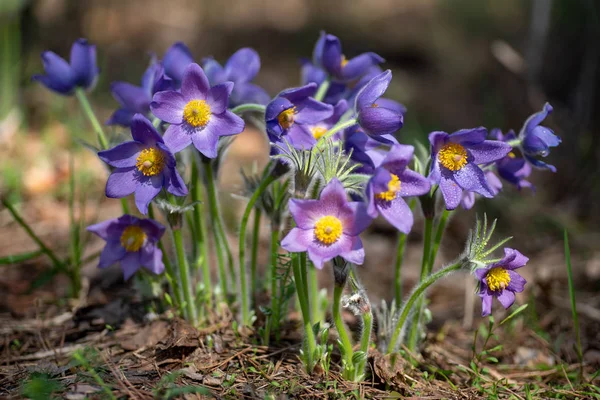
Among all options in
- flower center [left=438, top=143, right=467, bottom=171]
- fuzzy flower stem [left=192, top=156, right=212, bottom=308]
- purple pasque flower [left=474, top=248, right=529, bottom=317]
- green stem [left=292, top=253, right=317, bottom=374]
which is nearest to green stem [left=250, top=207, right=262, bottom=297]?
fuzzy flower stem [left=192, top=156, right=212, bottom=308]

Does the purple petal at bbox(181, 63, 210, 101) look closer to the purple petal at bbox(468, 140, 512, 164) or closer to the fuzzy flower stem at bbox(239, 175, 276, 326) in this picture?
the fuzzy flower stem at bbox(239, 175, 276, 326)

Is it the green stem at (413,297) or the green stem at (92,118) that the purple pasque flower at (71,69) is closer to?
the green stem at (92,118)

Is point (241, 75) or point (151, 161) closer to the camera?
point (151, 161)

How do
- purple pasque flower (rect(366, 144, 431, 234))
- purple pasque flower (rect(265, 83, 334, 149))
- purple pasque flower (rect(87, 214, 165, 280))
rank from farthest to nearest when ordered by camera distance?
purple pasque flower (rect(87, 214, 165, 280)) → purple pasque flower (rect(265, 83, 334, 149)) → purple pasque flower (rect(366, 144, 431, 234))

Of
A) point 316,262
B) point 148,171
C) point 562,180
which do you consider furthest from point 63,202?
point 562,180

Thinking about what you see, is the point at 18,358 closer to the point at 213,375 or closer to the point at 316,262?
the point at 213,375

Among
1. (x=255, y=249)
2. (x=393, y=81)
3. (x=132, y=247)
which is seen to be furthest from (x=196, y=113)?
(x=393, y=81)

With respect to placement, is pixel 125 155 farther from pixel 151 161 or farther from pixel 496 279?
pixel 496 279
